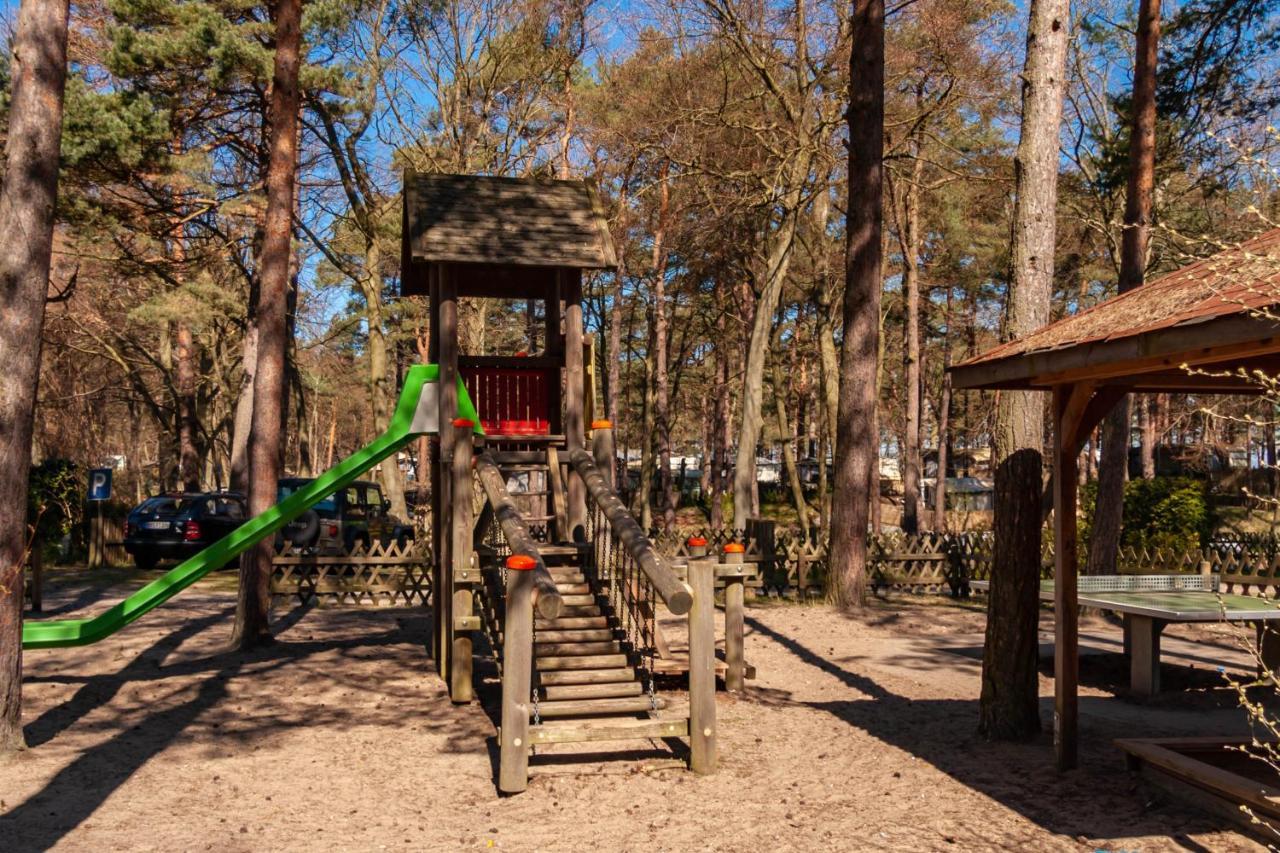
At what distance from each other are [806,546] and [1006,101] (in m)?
10.5

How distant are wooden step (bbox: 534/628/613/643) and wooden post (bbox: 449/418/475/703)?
3.77 ft

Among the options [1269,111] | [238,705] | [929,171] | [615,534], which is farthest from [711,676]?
[929,171]

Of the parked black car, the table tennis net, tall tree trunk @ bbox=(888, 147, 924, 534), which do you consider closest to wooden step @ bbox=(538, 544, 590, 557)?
the table tennis net

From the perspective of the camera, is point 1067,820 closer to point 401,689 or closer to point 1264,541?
point 401,689

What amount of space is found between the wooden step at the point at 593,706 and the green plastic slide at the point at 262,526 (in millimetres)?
3292

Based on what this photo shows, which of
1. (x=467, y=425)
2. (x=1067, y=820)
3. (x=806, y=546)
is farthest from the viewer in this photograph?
(x=806, y=546)

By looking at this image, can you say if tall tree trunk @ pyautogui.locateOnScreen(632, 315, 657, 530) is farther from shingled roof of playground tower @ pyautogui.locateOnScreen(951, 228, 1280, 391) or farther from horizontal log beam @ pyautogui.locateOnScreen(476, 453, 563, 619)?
shingled roof of playground tower @ pyautogui.locateOnScreen(951, 228, 1280, 391)

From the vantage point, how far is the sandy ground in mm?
6316

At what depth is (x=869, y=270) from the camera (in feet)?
51.8

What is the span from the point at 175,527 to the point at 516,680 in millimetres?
15348

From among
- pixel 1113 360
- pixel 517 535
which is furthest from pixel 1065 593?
pixel 517 535

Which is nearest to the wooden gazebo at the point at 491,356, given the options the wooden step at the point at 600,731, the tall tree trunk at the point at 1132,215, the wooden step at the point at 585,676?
the wooden step at the point at 585,676

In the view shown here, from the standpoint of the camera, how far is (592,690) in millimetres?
8406

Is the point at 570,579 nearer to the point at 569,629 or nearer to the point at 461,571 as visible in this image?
the point at 569,629
